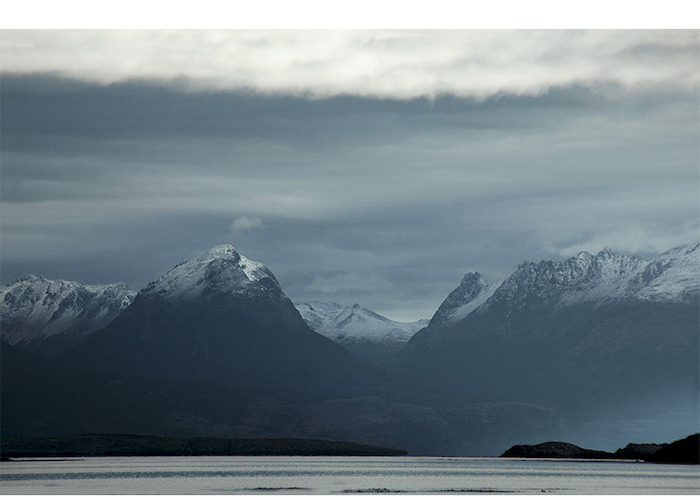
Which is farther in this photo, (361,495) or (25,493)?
(25,493)

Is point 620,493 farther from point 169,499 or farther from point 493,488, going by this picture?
point 169,499

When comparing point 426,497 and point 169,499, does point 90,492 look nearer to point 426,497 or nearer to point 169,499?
point 169,499

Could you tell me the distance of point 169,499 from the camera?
15562cm

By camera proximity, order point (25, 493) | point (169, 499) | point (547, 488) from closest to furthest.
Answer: point (169, 499), point (25, 493), point (547, 488)

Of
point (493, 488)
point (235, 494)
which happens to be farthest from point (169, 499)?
→ point (493, 488)

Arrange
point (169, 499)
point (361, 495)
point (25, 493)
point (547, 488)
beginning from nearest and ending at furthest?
point (169, 499)
point (361, 495)
point (25, 493)
point (547, 488)

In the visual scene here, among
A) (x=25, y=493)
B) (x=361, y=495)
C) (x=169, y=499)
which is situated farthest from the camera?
(x=25, y=493)

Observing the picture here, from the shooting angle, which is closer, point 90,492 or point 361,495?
point 361,495

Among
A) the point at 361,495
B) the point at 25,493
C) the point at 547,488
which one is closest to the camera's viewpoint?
the point at 361,495

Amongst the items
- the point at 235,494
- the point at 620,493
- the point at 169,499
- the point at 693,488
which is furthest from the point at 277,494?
the point at 693,488

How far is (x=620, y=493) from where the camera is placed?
606 ft

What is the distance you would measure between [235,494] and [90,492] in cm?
2287

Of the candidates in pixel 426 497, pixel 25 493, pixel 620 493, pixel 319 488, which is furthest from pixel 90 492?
pixel 620 493

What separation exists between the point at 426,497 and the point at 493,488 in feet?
104
